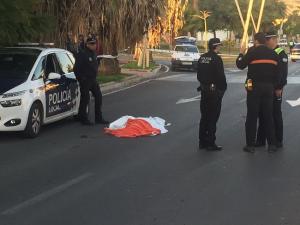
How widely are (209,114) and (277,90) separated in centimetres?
112

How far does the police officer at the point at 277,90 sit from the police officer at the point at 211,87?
762mm

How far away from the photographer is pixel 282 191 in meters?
6.91

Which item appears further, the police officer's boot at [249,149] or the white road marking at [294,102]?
the white road marking at [294,102]

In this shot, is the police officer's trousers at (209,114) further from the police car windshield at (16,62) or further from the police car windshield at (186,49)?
the police car windshield at (186,49)

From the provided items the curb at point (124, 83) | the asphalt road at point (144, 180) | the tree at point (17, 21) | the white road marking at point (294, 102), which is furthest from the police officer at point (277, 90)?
the curb at point (124, 83)

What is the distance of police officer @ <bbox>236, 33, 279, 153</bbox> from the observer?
9.13 metres

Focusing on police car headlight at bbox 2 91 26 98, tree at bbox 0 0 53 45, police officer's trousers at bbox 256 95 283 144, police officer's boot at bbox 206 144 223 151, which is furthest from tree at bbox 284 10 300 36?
police car headlight at bbox 2 91 26 98

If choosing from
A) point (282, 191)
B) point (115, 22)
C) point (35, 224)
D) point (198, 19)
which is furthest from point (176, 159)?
point (198, 19)

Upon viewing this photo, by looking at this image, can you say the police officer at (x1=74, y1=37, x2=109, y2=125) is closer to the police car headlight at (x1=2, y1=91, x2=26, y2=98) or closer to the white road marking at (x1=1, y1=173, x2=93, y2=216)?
the police car headlight at (x1=2, y1=91, x2=26, y2=98)

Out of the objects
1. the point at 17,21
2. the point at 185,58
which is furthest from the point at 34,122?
the point at 185,58

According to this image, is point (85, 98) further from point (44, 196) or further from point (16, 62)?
point (44, 196)

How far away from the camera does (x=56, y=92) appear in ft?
37.1

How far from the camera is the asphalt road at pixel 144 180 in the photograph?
19.4ft

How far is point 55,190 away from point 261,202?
2.29 m
